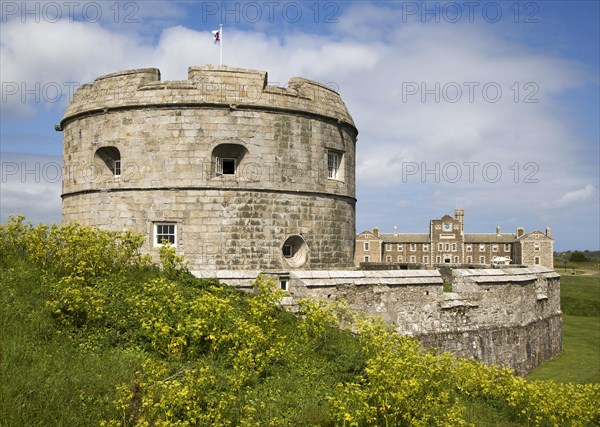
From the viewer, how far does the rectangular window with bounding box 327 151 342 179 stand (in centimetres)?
1677

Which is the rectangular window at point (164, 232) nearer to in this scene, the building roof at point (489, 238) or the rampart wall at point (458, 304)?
the rampart wall at point (458, 304)

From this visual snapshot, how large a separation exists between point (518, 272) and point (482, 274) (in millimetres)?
2065

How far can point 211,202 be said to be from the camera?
47.6ft

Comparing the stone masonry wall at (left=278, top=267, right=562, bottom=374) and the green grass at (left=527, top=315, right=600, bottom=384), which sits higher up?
the stone masonry wall at (left=278, top=267, right=562, bottom=374)

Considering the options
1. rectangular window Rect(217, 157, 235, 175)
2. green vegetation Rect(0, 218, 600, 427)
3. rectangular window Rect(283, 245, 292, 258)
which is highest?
rectangular window Rect(217, 157, 235, 175)

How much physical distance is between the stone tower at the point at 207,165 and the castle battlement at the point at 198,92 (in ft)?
0.10

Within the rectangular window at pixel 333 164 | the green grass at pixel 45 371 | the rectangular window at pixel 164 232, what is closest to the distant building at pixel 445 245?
the rectangular window at pixel 333 164

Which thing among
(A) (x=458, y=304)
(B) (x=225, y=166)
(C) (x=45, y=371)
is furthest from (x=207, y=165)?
(C) (x=45, y=371)

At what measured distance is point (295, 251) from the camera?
51.5 feet

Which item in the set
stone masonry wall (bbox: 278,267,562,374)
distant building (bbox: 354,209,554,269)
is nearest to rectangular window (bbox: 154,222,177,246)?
stone masonry wall (bbox: 278,267,562,374)

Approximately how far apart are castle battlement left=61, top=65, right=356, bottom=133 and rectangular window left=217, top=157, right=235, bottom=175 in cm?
158

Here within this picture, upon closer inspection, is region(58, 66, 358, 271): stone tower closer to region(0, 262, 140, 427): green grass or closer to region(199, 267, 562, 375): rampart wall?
region(199, 267, 562, 375): rampart wall

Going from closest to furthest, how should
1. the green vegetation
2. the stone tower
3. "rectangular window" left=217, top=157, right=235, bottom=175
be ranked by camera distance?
the green vegetation < the stone tower < "rectangular window" left=217, top=157, right=235, bottom=175

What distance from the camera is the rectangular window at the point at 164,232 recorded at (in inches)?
574
